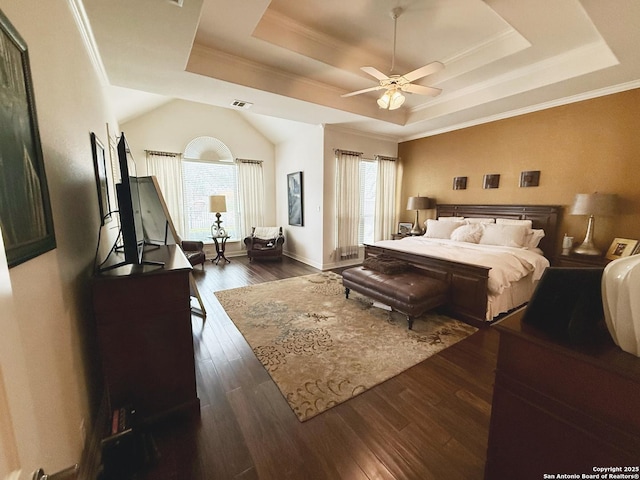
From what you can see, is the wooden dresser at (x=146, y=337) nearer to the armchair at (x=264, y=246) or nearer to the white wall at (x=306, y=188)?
the white wall at (x=306, y=188)

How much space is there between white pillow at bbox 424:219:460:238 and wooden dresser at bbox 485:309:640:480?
3.63 metres

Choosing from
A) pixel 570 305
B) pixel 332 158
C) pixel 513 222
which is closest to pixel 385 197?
pixel 332 158

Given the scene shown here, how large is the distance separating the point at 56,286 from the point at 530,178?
5414 millimetres

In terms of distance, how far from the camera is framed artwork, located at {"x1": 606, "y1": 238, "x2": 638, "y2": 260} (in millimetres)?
3102

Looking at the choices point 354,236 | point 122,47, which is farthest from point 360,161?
point 122,47

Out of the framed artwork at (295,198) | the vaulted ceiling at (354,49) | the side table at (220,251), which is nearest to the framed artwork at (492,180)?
the vaulted ceiling at (354,49)

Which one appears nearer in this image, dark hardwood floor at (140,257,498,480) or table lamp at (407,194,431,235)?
dark hardwood floor at (140,257,498,480)

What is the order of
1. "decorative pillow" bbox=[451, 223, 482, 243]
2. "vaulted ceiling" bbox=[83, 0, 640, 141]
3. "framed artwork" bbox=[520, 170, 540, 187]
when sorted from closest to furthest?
"vaulted ceiling" bbox=[83, 0, 640, 141] < "framed artwork" bbox=[520, 170, 540, 187] < "decorative pillow" bbox=[451, 223, 482, 243]

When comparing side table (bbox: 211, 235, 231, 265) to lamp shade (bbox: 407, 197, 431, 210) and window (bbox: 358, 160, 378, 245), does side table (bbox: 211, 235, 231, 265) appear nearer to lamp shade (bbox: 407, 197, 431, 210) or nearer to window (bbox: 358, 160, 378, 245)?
window (bbox: 358, 160, 378, 245)

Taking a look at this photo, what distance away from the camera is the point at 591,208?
3201 mm

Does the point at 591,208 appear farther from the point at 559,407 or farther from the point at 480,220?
the point at 559,407

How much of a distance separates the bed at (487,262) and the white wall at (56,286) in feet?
10.8

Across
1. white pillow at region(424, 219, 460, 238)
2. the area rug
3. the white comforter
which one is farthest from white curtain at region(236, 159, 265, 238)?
white pillow at region(424, 219, 460, 238)

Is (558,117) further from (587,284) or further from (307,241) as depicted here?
(307,241)
